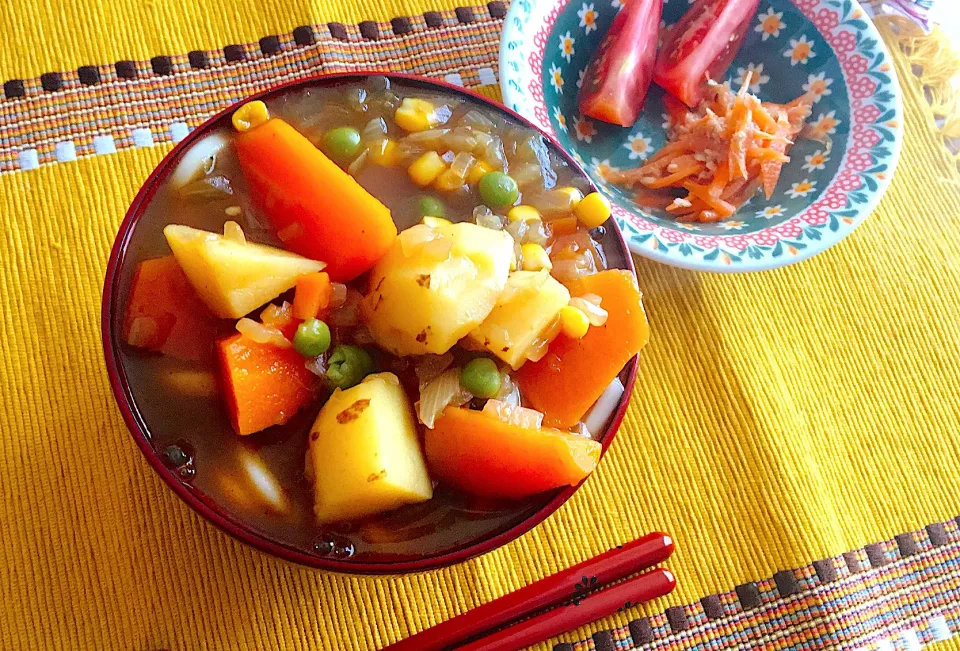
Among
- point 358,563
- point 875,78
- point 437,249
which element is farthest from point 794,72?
point 358,563

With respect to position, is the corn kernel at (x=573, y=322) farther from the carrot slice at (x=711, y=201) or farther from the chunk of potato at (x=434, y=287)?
the carrot slice at (x=711, y=201)

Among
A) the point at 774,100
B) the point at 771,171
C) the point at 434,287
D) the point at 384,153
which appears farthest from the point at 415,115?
the point at 774,100

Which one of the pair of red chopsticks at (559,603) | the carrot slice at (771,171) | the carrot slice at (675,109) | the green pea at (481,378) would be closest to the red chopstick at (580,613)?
the pair of red chopsticks at (559,603)

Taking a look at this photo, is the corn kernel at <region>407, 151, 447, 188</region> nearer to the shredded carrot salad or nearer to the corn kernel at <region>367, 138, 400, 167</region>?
the corn kernel at <region>367, 138, 400, 167</region>

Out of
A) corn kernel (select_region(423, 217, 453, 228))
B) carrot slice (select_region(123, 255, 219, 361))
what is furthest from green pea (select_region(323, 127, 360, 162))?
carrot slice (select_region(123, 255, 219, 361))

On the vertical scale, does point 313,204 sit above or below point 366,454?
above

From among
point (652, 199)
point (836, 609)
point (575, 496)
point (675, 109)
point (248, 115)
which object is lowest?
point (836, 609)

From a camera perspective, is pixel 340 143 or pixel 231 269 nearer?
pixel 231 269

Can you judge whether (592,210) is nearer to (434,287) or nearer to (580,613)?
(434,287)
